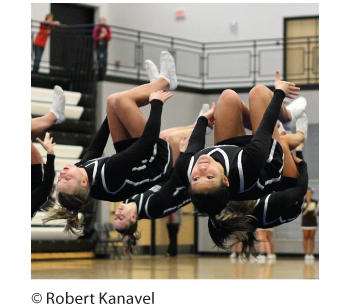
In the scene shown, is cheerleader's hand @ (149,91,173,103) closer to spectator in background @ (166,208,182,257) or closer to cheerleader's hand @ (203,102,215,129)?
cheerleader's hand @ (203,102,215,129)

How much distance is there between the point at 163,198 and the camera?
14.4 ft

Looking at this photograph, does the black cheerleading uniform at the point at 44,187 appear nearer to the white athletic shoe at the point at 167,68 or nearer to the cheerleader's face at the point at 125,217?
the cheerleader's face at the point at 125,217

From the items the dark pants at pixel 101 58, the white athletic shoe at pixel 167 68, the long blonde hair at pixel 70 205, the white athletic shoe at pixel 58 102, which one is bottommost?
the long blonde hair at pixel 70 205

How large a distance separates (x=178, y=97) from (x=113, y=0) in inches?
114

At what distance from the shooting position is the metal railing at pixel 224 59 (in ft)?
41.5

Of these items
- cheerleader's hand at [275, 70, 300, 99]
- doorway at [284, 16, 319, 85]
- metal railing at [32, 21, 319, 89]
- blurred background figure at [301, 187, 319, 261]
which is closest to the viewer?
cheerleader's hand at [275, 70, 300, 99]

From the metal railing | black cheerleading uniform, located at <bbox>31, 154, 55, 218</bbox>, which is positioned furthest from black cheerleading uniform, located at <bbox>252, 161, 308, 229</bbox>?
the metal railing

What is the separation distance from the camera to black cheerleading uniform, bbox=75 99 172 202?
152 inches

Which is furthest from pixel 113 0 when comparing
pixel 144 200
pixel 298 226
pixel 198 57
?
pixel 144 200

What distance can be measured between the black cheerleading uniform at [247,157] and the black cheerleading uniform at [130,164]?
29cm

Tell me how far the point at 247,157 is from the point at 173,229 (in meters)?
9.56

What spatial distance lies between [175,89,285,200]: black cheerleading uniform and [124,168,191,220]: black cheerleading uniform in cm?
65

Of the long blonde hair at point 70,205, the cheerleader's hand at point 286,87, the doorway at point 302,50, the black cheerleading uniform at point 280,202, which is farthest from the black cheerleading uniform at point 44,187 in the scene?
the doorway at point 302,50

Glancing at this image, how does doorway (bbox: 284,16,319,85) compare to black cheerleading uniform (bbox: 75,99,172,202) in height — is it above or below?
above
